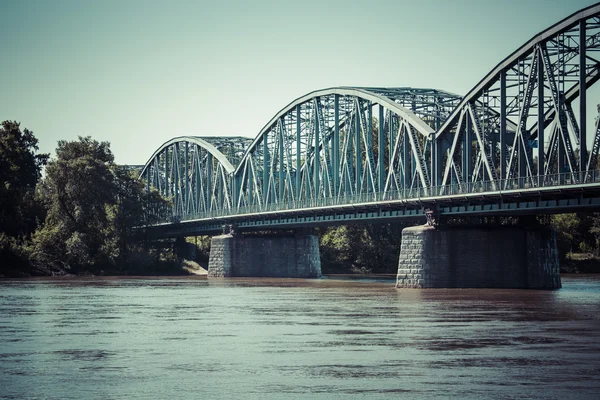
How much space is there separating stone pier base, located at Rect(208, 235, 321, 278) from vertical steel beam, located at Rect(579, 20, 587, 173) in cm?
5565

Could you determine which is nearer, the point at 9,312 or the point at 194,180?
the point at 9,312

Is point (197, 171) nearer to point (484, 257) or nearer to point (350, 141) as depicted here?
point (350, 141)

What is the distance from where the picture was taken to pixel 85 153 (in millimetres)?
125625

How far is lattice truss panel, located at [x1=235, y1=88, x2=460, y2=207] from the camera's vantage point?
291ft

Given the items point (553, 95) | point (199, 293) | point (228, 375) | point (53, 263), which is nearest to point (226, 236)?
point (53, 263)

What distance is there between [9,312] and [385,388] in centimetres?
3115

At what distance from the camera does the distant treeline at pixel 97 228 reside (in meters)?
120

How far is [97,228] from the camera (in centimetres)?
12462

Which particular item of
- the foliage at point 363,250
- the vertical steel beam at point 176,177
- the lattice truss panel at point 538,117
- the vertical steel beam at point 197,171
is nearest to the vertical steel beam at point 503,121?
the lattice truss panel at point 538,117

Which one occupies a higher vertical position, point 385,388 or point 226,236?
point 226,236

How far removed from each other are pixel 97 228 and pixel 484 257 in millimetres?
62212

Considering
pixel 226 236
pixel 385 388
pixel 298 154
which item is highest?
pixel 298 154

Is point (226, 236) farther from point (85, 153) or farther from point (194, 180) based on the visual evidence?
point (194, 180)

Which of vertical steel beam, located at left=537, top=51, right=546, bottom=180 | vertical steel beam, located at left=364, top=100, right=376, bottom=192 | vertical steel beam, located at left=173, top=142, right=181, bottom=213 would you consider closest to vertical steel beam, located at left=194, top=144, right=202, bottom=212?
vertical steel beam, located at left=173, top=142, right=181, bottom=213
